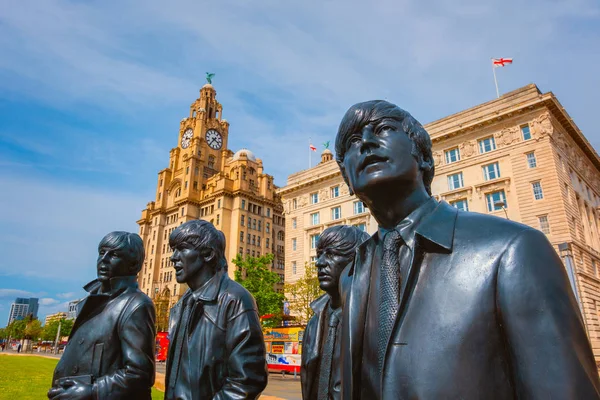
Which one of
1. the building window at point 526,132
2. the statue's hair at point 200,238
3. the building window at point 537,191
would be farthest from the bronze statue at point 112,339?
the building window at point 526,132

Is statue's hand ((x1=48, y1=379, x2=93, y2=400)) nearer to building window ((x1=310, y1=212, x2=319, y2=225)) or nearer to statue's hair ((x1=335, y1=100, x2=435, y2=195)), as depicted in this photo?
A: statue's hair ((x1=335, y1=100, x2=435, y2=195))

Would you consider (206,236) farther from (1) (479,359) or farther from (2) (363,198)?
(1) (479,359)

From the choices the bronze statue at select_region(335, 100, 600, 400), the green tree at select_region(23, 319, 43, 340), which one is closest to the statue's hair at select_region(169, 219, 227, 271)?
the bronze statue at select_region(335, 100, 600, 400)

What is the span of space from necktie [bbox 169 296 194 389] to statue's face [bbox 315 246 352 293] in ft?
4.58

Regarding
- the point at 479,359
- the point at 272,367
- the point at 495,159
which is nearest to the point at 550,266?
the point at 479,359

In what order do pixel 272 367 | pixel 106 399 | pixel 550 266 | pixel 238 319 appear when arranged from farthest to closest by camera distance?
pixel 272 367 < pixel 238 319 < pixel 106 399 < pixel 550 266

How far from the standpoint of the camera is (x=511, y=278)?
115 cm

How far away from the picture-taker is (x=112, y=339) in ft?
12.1

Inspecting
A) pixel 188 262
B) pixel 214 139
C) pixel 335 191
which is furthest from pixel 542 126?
pixel 214 139

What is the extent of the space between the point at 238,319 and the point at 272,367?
86.6 feet

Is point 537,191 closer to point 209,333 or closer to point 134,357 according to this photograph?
point 209,333

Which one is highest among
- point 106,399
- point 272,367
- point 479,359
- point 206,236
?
point 206,236

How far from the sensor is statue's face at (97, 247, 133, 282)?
404 centimetres

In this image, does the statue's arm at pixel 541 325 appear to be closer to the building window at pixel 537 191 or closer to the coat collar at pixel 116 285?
the coat collar at pixel 116 285
